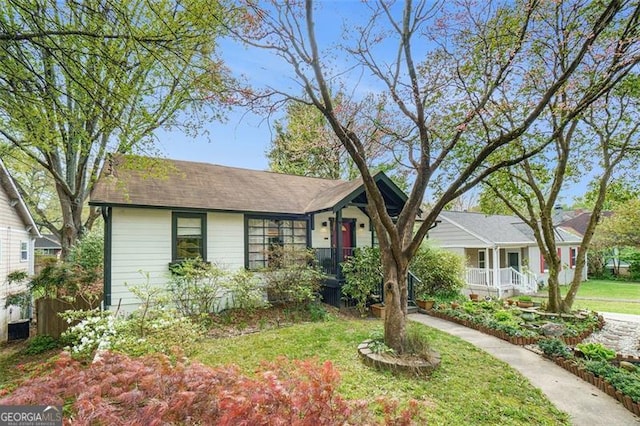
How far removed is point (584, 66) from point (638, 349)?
6909mm

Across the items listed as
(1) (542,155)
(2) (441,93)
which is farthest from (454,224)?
(2) (441,93)

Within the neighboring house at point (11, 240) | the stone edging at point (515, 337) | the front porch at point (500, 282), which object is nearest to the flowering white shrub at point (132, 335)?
the neighboring house at point (11, 240)

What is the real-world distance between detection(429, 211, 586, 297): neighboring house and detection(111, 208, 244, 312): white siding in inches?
433

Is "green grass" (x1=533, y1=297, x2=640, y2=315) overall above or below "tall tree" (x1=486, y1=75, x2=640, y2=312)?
below

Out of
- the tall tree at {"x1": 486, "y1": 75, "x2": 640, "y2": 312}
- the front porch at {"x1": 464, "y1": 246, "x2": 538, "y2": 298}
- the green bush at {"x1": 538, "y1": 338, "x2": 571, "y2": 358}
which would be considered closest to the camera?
the green bush at {"x1": 538, "y1": 338, "x2": 571, "y2": 358}

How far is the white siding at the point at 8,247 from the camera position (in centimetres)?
942

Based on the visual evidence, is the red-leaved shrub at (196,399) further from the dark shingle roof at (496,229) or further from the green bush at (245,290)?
the dark shingle roof at (496,229)

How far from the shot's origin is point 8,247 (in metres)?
10.2

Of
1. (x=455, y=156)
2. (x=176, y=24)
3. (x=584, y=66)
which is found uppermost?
(x=176, y=24)

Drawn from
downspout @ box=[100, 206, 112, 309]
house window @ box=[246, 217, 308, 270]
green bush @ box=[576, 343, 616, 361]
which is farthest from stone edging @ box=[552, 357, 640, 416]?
downspout @ box=[100, 206, 112, 309]

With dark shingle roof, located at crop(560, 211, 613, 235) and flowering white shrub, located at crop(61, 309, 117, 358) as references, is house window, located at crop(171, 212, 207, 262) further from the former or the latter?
dark shingle roof, located at crop(560, 211, 613, 235)

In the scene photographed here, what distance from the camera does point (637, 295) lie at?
1647 cm

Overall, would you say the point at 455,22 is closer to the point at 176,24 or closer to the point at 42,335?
the point at 176,24

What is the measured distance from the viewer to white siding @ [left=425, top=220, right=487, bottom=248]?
17.3 meters
